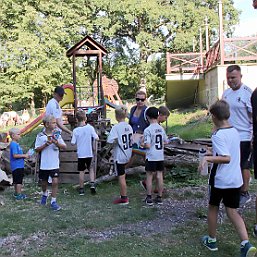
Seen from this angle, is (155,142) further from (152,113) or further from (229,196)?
(229,196)

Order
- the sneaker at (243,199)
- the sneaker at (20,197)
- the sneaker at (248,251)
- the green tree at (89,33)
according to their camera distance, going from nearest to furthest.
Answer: the sneaker at (248,251) → the sneaker at (243,199) → the sneaker at (20,197) → the green tree at (89,33)

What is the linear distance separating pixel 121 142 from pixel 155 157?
23.4 inches

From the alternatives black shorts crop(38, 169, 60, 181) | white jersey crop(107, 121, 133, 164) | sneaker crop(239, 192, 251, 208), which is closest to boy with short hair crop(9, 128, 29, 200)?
black shorts crop(38, 169, 60, 181)

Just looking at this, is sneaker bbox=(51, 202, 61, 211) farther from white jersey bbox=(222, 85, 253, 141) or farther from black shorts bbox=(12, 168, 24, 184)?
white jersey bbox=(222, 85, 253, 141)

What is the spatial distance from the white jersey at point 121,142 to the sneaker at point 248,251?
273cm

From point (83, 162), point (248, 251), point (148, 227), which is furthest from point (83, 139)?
point (248, 251)

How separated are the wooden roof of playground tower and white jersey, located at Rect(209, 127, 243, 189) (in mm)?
8559

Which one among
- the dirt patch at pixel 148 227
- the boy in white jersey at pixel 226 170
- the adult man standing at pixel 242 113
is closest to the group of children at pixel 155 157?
the boy in white jersey at pixel 226 170

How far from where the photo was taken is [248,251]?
3.61m

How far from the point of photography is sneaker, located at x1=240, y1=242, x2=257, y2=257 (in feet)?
11.8

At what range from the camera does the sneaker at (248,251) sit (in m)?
3.60

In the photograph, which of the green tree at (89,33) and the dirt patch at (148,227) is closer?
the dirt patch at (148,227)

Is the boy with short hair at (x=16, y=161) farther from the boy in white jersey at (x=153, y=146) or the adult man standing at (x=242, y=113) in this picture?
the adult man standing at (x=242, y=113)

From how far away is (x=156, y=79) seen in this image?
3862 centimetres
